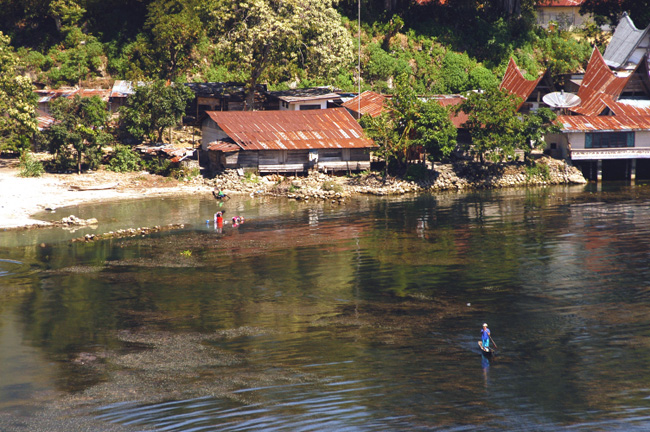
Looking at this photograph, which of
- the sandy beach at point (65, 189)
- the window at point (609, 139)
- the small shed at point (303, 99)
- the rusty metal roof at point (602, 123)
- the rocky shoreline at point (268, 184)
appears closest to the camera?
the sandy beach at point (65, 189)

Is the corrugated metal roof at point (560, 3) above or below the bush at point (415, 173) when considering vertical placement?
above

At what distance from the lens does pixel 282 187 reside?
2689 inches

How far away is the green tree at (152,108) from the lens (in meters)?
72.2

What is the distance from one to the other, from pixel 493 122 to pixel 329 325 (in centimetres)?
4353

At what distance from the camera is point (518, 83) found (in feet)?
281

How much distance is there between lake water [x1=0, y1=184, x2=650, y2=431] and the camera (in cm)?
2628

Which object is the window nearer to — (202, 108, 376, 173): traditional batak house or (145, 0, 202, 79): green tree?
(202, 108, 376, 173): traditional batak house

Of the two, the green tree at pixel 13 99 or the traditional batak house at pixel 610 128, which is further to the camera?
the traditional batak house at pixel 610 128

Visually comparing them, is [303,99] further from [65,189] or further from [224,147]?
[65,189]

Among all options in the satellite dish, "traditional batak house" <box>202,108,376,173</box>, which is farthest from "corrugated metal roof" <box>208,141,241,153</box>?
the satellite dish

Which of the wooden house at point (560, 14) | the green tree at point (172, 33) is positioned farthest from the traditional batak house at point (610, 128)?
the green tree at point (172, 33)

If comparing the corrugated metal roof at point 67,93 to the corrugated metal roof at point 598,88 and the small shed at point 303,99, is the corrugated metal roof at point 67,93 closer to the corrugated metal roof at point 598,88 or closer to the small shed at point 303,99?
the small shed at point 303,99

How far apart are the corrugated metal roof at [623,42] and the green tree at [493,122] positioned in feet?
95.7

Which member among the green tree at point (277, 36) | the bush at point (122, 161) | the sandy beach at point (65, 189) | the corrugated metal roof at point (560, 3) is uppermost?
the corrugated metal roof at point (560, 3)
